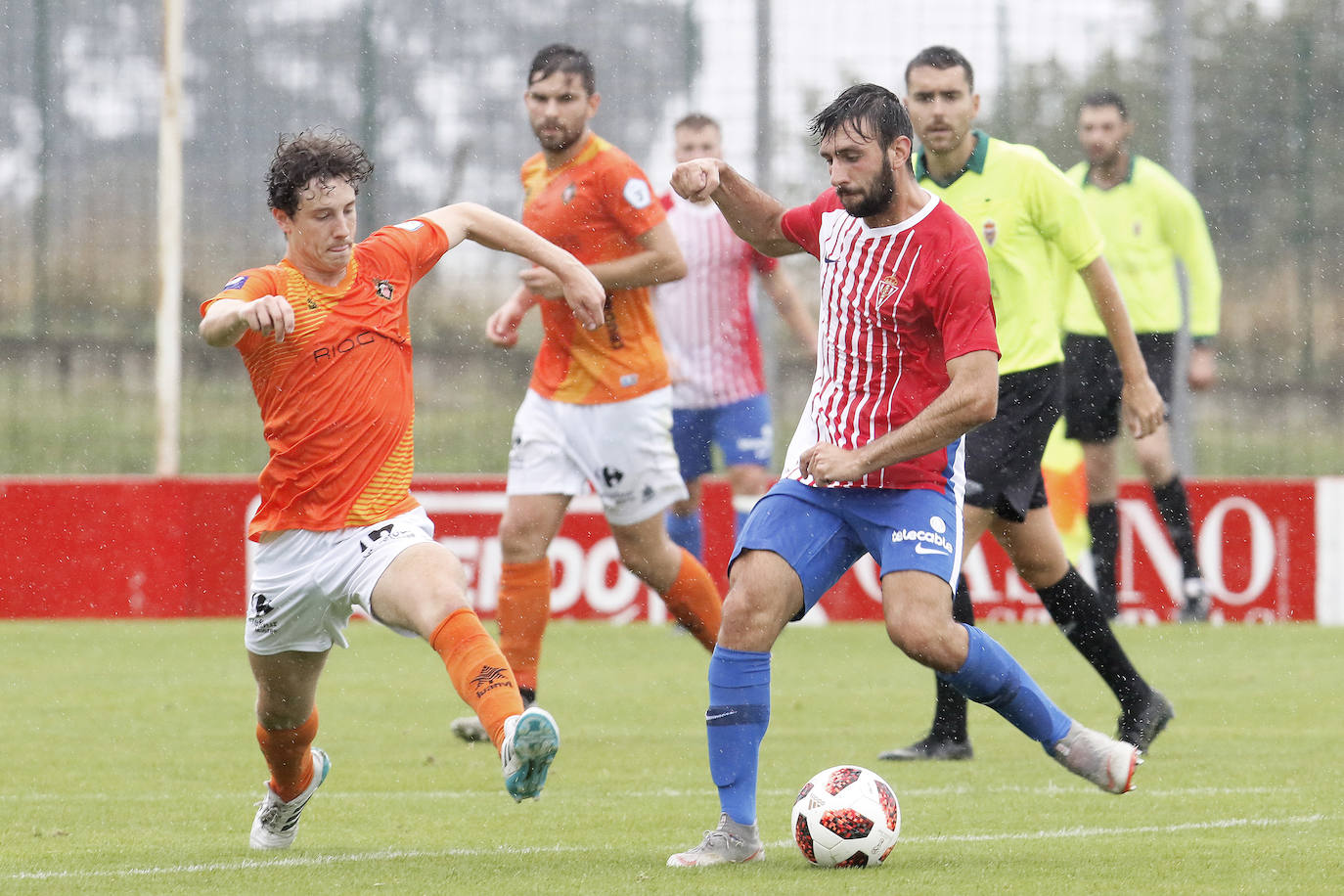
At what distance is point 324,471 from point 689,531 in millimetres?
5456

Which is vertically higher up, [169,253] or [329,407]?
[169,253]

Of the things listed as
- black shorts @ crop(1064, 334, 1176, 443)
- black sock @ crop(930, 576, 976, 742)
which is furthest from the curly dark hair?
black shorts @ crop(1064, 334, 1176, 443)

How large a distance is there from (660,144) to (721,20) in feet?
2.80

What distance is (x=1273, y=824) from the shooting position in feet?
16.8

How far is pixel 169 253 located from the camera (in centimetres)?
1177

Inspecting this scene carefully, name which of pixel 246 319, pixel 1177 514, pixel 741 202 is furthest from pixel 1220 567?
pixel 246 319

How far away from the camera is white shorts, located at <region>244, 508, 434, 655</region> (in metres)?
4.66

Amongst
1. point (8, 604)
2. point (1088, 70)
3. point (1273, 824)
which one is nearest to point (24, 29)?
point (8, 604)

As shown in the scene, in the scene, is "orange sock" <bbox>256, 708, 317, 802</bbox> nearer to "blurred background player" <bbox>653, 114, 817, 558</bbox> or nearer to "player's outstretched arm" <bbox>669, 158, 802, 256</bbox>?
"player's outstretched arm" <bbox>669, 158, 802, 256</bbox>

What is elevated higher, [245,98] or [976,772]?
[245,98]

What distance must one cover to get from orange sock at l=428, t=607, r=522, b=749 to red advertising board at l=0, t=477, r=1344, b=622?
6.53 m

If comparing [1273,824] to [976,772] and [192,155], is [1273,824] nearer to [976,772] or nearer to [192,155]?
[976,772]

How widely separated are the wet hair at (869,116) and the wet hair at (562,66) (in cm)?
246

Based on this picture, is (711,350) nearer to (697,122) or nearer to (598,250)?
(697,122)
